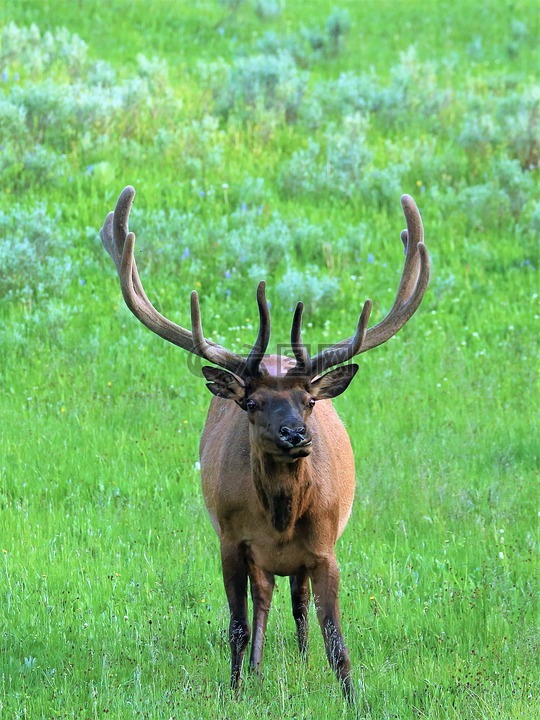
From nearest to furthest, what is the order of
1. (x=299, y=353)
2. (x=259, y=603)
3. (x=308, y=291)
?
1. (x=299, y=353)
2. (x=259, y=603)
3. (x=308, y=291)

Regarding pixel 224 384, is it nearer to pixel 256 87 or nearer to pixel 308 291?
pixel 308 291

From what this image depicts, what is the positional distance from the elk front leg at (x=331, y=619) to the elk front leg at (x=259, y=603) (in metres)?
0.35

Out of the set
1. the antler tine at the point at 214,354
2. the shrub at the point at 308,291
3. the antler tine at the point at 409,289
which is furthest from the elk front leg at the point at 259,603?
the shrub at the point at 308,291

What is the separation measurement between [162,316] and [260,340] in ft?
2.98

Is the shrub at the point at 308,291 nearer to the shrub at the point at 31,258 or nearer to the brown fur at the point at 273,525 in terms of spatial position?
the shrub at the point at 31,258

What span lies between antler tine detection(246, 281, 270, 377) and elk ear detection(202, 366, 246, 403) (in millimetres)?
96

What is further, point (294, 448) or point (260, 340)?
point (260, 340)

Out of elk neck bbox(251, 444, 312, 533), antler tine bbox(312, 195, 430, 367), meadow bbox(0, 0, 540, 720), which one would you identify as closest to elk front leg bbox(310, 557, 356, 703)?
meadow bbox(0, 0, 540, 720)

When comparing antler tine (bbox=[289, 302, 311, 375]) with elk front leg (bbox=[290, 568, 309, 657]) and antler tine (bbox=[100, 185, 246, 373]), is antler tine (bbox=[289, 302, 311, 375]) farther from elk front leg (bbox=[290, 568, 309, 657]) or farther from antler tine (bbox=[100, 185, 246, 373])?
elk front leg (bbox=[290, 568, 309, 657])

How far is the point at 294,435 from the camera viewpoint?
5.33 metres

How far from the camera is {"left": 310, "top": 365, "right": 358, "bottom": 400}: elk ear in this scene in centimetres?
593

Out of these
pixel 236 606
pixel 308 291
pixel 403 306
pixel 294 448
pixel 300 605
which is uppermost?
pixel 308 291

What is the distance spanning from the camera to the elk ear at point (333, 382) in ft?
19.5

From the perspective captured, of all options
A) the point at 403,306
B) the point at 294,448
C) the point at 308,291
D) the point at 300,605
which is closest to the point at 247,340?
the point at 308,291
